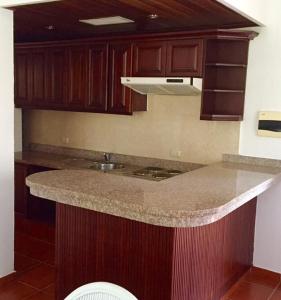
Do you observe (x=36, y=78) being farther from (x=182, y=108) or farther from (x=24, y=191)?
(x=182, y=108)

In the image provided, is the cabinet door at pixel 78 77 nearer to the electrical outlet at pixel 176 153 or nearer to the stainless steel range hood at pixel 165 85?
the stainless steel range hood at pixel 165 85

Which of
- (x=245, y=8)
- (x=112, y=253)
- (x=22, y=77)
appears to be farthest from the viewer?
(x=22, y=77)

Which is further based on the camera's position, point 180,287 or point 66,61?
point 66,61

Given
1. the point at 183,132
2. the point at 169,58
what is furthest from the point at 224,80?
the point at 183,132

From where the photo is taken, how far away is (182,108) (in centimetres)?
412

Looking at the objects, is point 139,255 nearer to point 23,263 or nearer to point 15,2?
point 23,263

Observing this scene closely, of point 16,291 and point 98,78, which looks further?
point 98,78

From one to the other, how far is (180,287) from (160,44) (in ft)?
7.84

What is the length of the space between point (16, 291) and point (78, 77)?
2.41m

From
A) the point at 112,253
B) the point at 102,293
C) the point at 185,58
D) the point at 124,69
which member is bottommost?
the point at 112,253

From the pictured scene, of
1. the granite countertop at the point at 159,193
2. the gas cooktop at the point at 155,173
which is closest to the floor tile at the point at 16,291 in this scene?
the granite countertop at the point at 159,193

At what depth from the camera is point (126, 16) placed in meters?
3.36

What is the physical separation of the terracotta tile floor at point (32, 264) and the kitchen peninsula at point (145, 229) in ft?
1.69

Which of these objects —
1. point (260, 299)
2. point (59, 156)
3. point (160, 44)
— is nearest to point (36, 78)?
point (59, 156)
